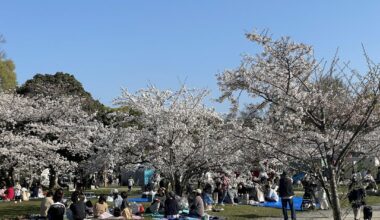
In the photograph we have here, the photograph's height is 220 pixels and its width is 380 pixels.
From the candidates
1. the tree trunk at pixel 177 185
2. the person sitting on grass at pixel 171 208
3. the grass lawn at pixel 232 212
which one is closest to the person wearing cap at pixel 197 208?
the person sitting on grass at pixel 171 208

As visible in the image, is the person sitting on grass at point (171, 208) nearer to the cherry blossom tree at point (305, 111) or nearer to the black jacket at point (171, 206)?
the black jacket at point (171, 206)

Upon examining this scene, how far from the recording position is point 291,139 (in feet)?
27.2

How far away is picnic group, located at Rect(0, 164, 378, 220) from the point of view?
12922 mm

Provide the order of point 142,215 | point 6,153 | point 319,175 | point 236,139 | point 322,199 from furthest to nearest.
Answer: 1. point 6,153
2. point 322,199
3. point 142,215
4. point 236,139
5. point 319,175

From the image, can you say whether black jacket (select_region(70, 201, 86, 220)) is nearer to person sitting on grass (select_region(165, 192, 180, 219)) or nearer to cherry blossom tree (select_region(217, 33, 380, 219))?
person sitting on grass (select_region(165, 192, 180, 219))

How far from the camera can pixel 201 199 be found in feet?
52.3

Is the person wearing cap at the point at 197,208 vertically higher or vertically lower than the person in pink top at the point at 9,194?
lower

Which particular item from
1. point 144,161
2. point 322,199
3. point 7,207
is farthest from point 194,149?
point 7,207

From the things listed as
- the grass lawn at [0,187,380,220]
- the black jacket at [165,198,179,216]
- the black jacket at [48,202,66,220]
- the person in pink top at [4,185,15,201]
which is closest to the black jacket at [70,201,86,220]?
the black jacket at [48,202,66,220]

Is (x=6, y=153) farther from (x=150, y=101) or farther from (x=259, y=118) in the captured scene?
(x=259, y=118)

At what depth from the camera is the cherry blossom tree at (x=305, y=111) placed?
7.54 meters

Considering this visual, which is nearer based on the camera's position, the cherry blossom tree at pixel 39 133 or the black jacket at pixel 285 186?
the black jacket at pixel 285 186

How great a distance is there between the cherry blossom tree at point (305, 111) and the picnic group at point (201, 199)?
19.4 inches

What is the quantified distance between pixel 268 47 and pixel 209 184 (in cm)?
1302
